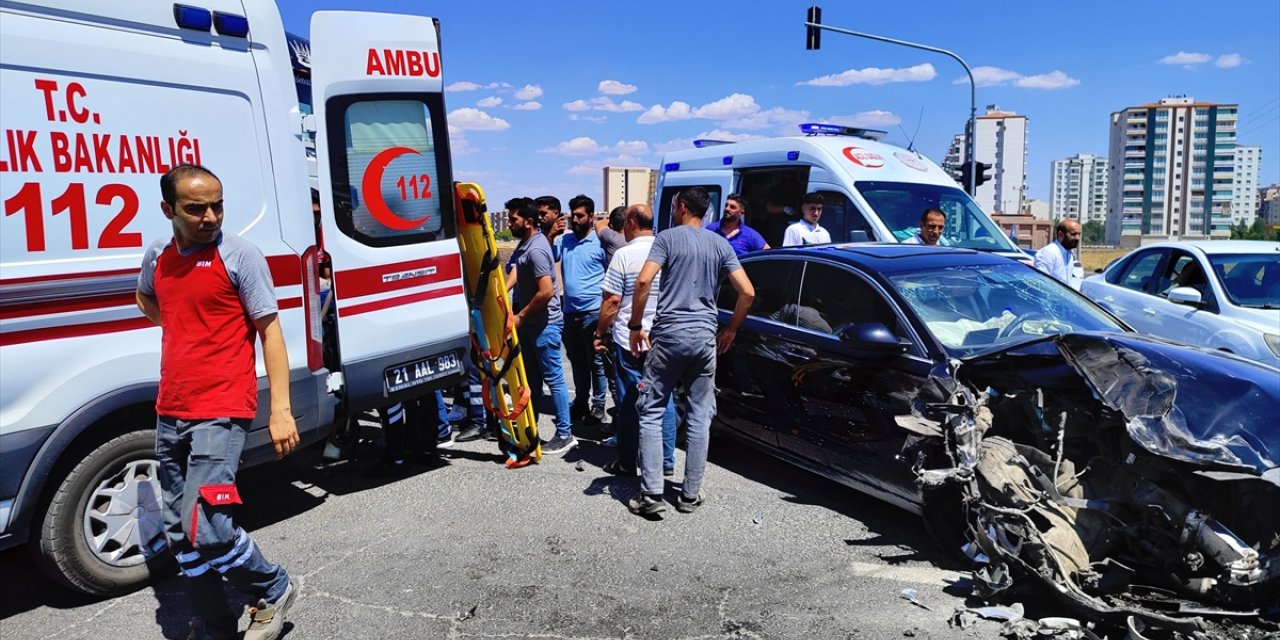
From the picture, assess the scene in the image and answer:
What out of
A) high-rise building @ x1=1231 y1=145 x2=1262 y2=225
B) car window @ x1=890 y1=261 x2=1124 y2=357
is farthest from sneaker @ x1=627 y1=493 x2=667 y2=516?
high-rise building @ x1=1231 y1=145 x2=1262 y2=225

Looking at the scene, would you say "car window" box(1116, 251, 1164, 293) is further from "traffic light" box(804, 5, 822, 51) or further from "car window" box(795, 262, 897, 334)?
"traffic light" box(804, 5, 822, 51)

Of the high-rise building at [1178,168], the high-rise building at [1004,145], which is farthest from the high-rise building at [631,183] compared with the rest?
the high-rise building at [1178,168]

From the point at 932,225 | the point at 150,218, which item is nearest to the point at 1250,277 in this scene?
the point at 932,225

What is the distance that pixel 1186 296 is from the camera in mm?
6926

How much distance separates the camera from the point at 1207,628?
9.71ft

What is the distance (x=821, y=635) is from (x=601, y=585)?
1.05m

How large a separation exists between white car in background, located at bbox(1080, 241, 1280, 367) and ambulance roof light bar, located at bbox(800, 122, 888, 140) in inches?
133

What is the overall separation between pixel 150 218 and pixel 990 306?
4.31 m

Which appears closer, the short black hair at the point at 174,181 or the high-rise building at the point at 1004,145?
the short black hair at the point at 174,181

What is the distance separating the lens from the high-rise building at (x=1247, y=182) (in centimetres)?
13875

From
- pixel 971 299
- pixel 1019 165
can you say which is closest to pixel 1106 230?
pixel 1019 165

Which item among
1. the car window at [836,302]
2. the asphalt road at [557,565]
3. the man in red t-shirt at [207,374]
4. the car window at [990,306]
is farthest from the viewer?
the car window at [836,302]

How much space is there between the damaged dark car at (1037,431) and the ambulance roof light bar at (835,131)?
503 cm

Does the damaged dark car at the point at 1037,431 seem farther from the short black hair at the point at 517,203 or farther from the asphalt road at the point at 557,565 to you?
the short black hair at the point at 517,203
